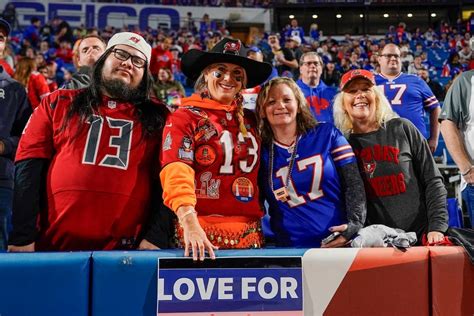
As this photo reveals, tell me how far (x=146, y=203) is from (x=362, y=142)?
3.64 ft

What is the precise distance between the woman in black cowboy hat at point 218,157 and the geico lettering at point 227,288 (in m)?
0.29

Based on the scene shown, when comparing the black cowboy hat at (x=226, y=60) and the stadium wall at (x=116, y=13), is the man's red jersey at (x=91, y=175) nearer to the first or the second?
the black cowboy hat at (x=226, y=60)

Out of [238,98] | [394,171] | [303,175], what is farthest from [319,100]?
[303,175]

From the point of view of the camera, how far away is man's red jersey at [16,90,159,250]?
2.13 m

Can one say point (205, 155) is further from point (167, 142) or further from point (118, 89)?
point (118, 89)

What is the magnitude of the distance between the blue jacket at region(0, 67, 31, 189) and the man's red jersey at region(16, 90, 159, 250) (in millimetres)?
551

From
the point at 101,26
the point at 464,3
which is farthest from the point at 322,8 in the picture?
the point at 101,26

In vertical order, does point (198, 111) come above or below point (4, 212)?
above

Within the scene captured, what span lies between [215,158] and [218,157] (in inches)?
0.5

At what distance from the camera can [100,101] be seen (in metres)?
2.31

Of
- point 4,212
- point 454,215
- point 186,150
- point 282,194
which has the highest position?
point 186,150

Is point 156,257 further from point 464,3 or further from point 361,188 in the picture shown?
point 464,3

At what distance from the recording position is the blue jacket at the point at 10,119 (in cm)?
271

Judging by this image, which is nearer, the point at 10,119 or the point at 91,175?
the point at 91,175
